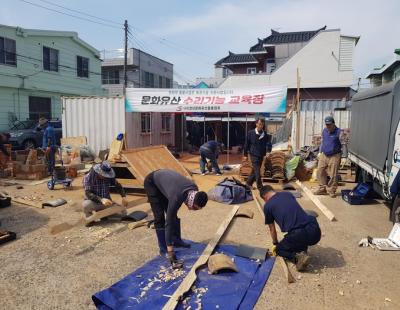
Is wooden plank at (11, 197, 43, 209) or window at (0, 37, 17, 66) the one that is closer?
wooden plank at (11, 197, 43, 209)

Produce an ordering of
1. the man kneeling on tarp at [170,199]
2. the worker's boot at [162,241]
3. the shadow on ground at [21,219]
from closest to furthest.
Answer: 1. the man kneeling on tarp at [170,199]
2. the worker's boot at [162,241]
3. the shadow on ground at [21,219]

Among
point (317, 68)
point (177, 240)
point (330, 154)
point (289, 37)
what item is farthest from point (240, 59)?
point (177, 240)

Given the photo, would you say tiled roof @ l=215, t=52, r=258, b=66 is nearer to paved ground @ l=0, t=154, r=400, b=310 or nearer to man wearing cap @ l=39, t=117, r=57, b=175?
man wearing cap @ l=39, t=117, r=57, b=175

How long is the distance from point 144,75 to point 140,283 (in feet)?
121

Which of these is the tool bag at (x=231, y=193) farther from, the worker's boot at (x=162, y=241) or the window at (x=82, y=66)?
the window at (x=82, y=66)

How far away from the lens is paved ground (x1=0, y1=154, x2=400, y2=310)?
12.5 feet

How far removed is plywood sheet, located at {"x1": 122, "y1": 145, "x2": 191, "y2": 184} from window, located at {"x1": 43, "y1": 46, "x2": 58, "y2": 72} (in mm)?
15925

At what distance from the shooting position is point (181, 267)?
4.46m

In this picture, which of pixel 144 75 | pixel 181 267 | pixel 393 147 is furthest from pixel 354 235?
pixel 144 75

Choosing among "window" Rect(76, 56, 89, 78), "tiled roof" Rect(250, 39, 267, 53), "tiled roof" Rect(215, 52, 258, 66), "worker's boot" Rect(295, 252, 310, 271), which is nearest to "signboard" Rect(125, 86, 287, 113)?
"worker's boot" Rect(295, 252, 310, 271)

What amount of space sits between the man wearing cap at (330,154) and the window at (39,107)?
18.9 m

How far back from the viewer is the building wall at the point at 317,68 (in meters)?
26.6

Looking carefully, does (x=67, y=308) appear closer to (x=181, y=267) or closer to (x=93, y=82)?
(x=181, y=267)

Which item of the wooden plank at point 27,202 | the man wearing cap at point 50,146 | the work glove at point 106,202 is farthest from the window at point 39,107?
the work glove at point 106,202
